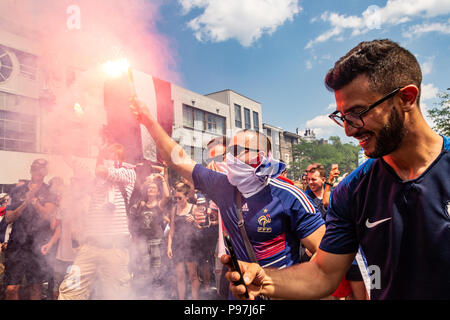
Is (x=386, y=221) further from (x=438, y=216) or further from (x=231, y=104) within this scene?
A: (x=231, y=104)

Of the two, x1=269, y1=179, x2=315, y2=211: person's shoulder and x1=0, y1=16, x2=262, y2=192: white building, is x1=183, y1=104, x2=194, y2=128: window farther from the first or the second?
x1=269, y1=179, x2=315, y2=211: person's shoulder

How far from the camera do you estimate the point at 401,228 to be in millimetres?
1283

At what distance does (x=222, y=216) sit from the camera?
252 cm

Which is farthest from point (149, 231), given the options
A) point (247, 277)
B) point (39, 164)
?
point (247, 277)

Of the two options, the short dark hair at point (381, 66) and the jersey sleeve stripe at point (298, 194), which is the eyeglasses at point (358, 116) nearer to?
the short dark hair at point (381, 66)

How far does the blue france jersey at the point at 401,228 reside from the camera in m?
1.21

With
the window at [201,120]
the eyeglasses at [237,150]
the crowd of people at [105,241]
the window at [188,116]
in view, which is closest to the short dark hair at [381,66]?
the eyeglasses at [237,150]

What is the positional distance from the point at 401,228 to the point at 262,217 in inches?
43.4

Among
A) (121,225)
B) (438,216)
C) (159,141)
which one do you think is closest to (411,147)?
(438,216)

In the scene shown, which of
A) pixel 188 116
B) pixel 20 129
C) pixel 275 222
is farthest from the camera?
pixel 188 116

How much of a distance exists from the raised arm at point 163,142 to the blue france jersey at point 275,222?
530mm

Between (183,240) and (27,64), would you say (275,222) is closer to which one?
(183,240)

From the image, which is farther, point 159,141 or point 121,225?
point 121,225
